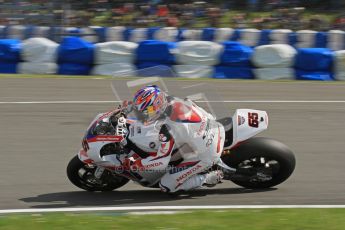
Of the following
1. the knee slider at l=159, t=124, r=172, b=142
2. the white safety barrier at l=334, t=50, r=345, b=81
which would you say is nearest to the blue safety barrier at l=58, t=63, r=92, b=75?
the white safety barrier at l=334, t=50, r=345, b=81

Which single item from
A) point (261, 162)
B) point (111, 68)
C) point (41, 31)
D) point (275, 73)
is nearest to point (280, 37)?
point (275, 73)

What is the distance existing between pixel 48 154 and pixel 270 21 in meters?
12.8

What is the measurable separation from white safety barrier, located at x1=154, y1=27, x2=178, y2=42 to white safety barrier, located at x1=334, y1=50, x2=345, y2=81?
5.10 meters

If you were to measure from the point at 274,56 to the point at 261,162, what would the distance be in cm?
957

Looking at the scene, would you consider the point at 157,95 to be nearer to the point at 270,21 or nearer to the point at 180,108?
the point at 180,108

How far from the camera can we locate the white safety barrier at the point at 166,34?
19.9 m

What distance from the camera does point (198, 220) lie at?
6.68 meters

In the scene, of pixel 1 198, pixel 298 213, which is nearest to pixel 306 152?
pixel 298 213

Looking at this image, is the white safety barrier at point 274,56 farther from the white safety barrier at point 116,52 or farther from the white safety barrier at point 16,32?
the white safety barrier at point 16,32

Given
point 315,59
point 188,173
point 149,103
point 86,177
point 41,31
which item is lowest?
point 315,59

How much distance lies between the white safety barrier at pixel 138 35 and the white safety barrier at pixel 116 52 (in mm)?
2481

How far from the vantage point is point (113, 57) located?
57.4 feet

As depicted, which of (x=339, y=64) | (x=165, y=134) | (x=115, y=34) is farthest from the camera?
(x=115, y=34)

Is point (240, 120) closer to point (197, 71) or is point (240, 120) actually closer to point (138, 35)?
point (197, 71)
